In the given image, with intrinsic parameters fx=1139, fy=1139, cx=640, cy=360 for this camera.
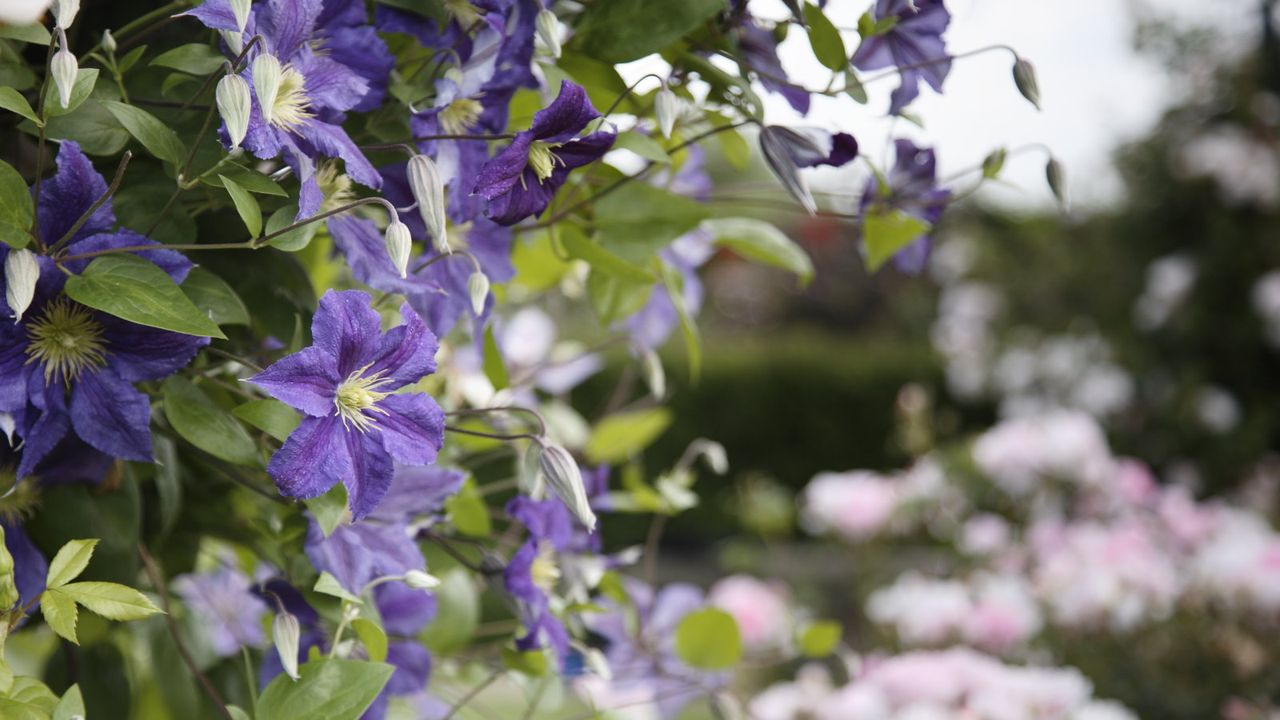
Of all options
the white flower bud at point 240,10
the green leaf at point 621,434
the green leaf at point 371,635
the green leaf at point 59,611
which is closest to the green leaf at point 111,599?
the green leaf at point 59,611

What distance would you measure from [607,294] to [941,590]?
1.35m

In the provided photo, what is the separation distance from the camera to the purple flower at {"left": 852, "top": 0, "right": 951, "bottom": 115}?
0.57m

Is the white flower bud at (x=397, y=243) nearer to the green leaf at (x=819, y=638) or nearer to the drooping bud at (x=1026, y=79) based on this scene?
the drooping bud at (x=1026, y=79)

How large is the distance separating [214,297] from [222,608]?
38 cm

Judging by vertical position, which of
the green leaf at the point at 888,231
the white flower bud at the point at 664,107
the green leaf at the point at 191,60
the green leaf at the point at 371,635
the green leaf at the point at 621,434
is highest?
the green leaf at the point at 191,60

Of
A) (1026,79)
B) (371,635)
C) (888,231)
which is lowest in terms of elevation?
(371,635)

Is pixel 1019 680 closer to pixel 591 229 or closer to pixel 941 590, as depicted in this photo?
pixel 941 590

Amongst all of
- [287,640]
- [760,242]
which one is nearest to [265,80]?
[287,640]

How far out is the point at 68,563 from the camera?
421mm

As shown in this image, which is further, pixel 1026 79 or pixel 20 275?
pixel 1026 79

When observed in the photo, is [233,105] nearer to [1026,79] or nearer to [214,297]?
[214,297]

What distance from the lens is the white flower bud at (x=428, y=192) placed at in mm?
441

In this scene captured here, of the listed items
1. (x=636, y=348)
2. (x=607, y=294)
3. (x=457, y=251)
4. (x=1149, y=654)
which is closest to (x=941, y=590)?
(x=1149, y=654)

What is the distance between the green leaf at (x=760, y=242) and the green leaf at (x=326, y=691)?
341 mm
